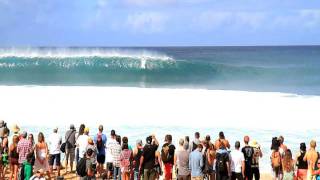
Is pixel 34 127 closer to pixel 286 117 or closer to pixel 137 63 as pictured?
pixel 286 117

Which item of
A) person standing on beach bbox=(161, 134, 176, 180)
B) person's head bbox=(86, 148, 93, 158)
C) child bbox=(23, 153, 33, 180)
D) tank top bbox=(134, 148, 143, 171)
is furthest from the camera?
person standing on beach bbox=(161, 134, 176, 180)

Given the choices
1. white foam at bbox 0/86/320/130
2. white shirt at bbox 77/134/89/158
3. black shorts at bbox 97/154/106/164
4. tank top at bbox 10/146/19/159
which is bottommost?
black shorts at bbox 97/154/106/164

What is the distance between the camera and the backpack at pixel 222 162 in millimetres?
9109

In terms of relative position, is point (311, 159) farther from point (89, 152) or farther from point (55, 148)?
point (55, 148)

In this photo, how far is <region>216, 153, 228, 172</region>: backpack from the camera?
29.9ft

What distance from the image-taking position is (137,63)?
51.8 m

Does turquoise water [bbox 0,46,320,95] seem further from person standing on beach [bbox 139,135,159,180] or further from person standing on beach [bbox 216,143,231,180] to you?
person standing on beach [bbox 216,143,231,180]

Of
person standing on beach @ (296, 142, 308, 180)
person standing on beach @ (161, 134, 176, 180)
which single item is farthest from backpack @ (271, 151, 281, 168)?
person standing on beach @ (161, 134, 176, 180)

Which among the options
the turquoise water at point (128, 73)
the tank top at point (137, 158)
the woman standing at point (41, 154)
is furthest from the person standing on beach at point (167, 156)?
the turquoise water at point (128, 73)

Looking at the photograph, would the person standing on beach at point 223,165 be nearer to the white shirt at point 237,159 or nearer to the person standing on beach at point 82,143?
the white shirt at point 237,159

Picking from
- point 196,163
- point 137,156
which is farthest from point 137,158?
point 196,163

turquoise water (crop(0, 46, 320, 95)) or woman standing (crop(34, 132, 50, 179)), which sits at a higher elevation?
turquoise water (crop(0, 46, 320, 95))

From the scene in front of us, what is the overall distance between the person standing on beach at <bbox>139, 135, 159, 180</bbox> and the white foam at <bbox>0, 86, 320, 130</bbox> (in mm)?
8795

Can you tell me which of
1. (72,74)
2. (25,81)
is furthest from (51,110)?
(72,74)
